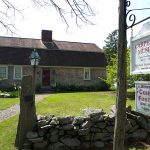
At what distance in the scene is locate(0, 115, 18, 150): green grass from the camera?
8.78 m

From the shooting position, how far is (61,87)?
3231cm

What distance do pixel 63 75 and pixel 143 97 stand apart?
29.3 meters

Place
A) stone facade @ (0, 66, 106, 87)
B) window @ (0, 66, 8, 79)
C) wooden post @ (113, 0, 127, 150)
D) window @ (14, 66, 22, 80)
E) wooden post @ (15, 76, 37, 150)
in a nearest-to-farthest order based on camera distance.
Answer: wooden post @ (113, 0, 127, 150) → wooden post @ (15, 76, 37, 150) → window @ (0, 66, 8, 79) → stone facade @ (0, 66, 106, 87) → window @ (14, 66, 22, 80)

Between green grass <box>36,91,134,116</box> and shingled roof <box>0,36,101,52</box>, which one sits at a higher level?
shingled roof <box>0,36,101,52</box>

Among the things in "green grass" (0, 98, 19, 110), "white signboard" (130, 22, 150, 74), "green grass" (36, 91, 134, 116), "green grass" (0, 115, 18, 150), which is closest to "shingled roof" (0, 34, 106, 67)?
"green grass" (0, 98, 19, 110)

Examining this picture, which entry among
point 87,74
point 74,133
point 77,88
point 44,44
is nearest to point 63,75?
point 77,88

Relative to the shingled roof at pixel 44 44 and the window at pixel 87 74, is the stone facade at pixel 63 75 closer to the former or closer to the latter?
the window at pixel 87 74

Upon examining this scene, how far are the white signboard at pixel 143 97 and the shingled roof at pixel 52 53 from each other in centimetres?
2752

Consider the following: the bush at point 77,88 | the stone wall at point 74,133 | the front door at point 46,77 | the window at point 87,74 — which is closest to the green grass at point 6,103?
the stone wall at point 74,133

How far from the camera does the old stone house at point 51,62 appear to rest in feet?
106

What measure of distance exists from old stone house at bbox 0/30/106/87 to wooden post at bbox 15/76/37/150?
23340mm

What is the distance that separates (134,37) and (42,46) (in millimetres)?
29607

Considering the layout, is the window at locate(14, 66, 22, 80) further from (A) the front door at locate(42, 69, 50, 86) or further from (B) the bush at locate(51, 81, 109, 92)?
(B) the bush at locate(51, 81, 109, 92)

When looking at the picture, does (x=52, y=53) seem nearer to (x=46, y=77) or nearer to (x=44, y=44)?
(x=44, y=44)
